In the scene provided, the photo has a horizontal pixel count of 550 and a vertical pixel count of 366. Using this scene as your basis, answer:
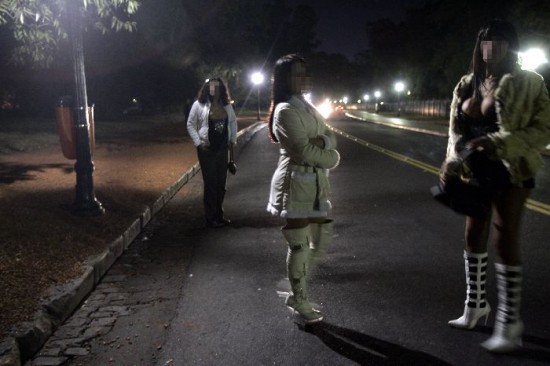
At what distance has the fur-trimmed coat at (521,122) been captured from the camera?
3.36 m

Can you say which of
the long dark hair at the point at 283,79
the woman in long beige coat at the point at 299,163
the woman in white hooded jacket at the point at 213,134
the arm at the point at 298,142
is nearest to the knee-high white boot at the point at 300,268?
the woman in long beige coat at the point at 299,163

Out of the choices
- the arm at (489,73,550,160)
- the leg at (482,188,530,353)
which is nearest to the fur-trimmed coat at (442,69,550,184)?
the arm at (489,73,550,160)

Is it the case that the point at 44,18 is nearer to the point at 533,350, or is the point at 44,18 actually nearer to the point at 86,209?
the point at 86,209

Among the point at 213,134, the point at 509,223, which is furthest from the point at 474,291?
the point at 213,134

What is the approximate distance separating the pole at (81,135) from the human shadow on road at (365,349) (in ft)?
15.0

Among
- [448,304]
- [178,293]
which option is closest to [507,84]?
[448,304]

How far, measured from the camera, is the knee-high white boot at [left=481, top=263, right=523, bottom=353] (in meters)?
3.60

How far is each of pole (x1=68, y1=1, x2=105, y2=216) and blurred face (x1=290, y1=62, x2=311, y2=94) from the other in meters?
4.52

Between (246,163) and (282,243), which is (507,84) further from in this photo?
(246,163)

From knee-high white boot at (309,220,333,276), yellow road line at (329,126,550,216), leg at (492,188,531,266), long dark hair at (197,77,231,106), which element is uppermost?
long dark hair at (197,77,231,106)

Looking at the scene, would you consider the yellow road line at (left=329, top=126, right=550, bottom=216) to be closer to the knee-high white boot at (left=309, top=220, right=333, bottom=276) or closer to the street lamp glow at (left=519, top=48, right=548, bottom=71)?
the knee-high white boot at (left=309, top=220, right=333, bottom=276)

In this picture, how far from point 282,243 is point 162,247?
1.43 m

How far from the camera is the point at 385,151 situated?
18188 mm

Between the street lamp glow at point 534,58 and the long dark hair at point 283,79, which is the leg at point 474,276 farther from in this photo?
the street lamp glow at point 534,58
